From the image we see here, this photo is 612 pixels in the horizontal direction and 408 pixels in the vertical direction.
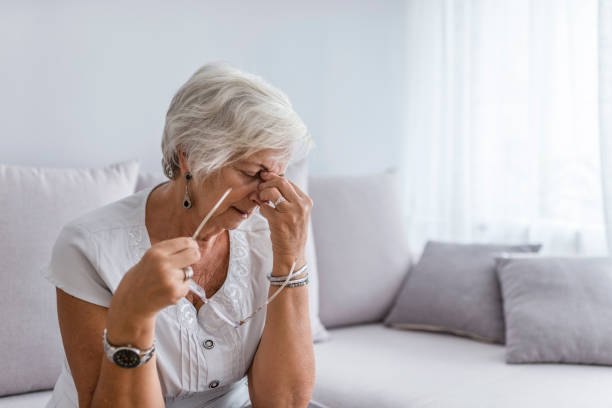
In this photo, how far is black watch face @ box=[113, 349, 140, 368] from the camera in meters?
0.95

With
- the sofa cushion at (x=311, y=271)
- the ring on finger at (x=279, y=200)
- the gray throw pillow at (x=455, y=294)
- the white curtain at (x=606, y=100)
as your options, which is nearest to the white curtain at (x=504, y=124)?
the white curtain at (x=606, y=100)

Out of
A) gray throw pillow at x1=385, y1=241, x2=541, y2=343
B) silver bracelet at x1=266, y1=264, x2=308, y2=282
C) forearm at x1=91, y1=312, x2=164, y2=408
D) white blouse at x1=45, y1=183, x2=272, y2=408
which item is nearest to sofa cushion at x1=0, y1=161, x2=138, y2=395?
white blouse at x1=45, y1=183, x2=272, y2=408

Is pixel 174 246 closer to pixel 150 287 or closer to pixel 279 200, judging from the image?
pixel 150 287

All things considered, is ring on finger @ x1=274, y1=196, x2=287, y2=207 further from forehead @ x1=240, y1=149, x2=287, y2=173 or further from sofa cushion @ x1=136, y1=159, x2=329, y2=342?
sofa cushion @ x1=136, y1=159, x2=329, y2=342

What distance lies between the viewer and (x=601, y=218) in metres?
2.09

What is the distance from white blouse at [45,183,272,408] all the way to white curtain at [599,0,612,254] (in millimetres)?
1241

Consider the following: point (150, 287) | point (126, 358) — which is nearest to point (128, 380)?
Answer: point (126, 358)

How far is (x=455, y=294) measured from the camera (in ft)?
6.68

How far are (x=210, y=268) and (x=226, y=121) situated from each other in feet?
1.18

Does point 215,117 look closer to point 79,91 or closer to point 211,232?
point 211,232

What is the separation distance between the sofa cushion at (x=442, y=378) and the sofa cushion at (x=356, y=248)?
220 mm

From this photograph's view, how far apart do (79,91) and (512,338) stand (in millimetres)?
1572

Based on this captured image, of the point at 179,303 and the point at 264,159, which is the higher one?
the point at 264,159

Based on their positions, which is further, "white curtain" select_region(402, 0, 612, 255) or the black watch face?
"white curtain" select_region(402, 0, 612, 255)
